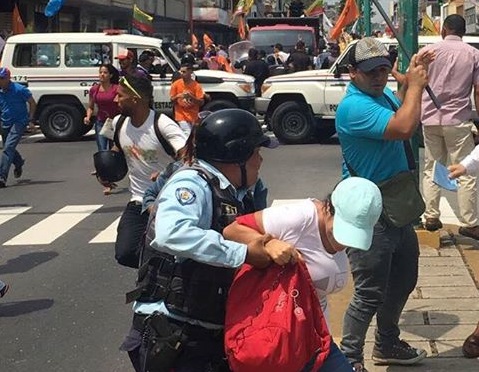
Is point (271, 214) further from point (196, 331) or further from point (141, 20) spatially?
point (141, 20)

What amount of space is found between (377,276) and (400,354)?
0.65m

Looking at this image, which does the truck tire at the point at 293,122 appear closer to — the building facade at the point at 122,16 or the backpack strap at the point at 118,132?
the backpack strap at the point at 118,132

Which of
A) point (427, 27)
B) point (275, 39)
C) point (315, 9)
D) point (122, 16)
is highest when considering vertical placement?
point (122, 16)

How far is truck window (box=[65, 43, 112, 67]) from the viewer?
16125 mm

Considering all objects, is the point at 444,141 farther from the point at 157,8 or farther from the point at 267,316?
the point at 157,8

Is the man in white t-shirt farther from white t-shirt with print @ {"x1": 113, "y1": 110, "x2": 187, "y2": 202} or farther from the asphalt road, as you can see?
the asphalt road

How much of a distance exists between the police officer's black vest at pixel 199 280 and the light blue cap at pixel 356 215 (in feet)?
1.19

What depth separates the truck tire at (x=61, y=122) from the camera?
16688mm

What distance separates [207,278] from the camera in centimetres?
268

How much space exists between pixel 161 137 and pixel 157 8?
36615 millimetres

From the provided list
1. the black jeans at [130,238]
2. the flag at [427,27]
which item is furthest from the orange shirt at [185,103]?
the flag at [427,27]

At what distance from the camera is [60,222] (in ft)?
30.5

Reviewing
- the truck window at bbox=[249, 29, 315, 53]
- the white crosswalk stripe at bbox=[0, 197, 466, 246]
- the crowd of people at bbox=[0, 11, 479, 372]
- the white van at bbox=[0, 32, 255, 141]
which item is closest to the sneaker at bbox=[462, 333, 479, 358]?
the crowd of people at bbox=[0, 11, 479, 372]

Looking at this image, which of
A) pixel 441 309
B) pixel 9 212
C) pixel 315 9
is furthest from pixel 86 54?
pixel 315 9
